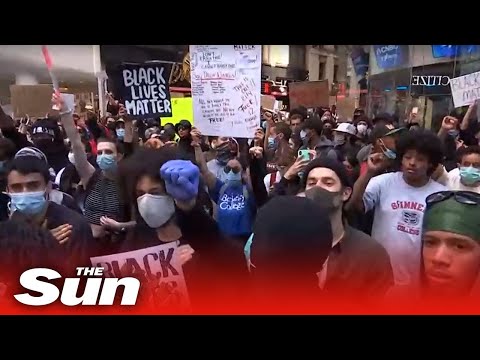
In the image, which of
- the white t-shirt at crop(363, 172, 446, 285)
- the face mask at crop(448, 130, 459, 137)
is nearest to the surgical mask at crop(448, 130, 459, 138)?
the face mask at crop(448, 130, 459, 137)

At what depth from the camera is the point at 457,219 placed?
2.04m

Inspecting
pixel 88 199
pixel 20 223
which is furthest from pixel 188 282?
pixel 88 199

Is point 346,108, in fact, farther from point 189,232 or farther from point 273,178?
point 189,232

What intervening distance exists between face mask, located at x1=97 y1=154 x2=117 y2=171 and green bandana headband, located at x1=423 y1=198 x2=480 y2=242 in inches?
74.6

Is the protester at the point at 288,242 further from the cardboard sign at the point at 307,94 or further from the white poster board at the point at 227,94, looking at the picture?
the cardboard sign at the point at 307,94

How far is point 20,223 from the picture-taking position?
250cm

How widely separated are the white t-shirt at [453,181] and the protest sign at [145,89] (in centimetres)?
185

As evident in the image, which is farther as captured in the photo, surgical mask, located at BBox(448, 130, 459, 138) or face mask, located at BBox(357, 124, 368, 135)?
face mask, located at BBox(357, 124, 368, 135)

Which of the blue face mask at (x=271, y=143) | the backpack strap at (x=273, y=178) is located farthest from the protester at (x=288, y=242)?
the blue face mask at (x=271, y=143)

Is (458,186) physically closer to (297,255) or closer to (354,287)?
(354,287)

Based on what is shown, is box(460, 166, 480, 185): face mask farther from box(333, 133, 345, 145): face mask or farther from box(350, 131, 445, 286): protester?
box(333, 133, 345, 145): face mask

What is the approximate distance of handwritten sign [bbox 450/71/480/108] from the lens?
3.76 meters

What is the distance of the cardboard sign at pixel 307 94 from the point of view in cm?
502
